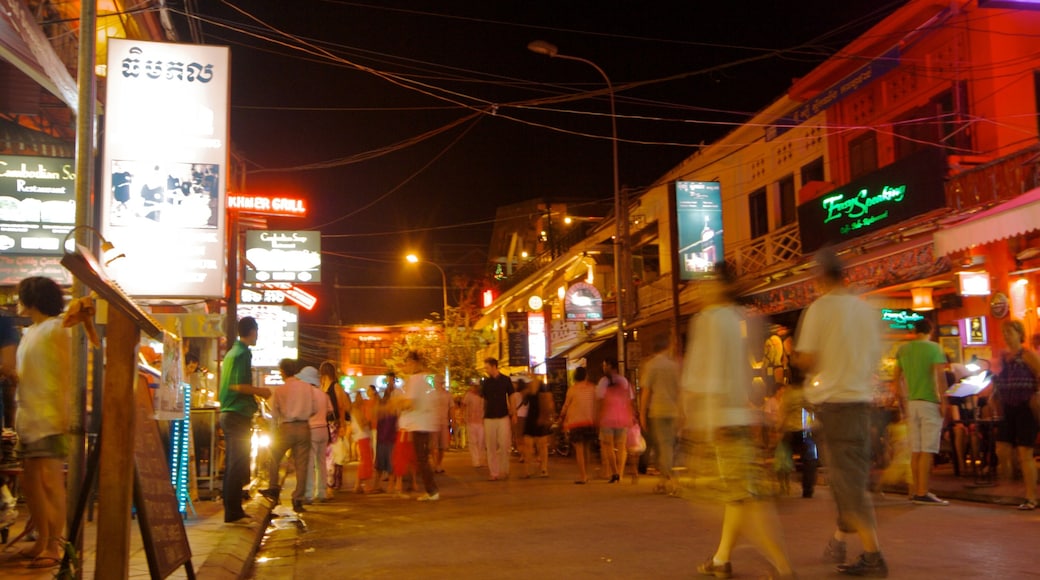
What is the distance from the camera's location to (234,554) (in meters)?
7.27

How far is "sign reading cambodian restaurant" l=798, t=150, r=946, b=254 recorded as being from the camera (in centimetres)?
1495

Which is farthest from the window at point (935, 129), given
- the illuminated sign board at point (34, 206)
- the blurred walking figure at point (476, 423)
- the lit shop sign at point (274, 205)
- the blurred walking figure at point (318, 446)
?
the lit shop sign at point (274, 205)

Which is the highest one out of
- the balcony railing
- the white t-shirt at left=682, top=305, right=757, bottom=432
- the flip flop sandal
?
the balcony railing

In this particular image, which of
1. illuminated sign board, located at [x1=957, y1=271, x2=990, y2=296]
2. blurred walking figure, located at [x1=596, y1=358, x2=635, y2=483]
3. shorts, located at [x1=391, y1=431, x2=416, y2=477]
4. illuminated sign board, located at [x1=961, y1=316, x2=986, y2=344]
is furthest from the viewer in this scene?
illuminated sign board, located at [x1=961, y1=316, x2=986, y2=344]

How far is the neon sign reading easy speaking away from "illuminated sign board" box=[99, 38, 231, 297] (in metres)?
11.1

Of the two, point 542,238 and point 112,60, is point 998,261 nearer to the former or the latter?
point 112,60

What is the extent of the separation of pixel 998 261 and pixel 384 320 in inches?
2429

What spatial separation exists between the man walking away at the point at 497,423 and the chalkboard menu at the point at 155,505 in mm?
10371

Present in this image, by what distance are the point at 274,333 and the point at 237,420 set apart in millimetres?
24710

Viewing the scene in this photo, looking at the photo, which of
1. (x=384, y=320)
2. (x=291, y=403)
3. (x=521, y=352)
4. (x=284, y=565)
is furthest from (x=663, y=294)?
(x=384, y=320)

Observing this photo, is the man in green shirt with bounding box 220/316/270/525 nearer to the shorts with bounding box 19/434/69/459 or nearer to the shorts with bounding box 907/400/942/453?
the shorts with bounding box 19/434/69/459

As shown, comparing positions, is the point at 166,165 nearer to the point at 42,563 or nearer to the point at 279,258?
the point at 42,563

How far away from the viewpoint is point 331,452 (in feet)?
48.2

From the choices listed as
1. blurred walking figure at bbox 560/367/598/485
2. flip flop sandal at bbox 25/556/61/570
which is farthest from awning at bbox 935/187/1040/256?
flip flop sandal at bbox 25/556/61/570
